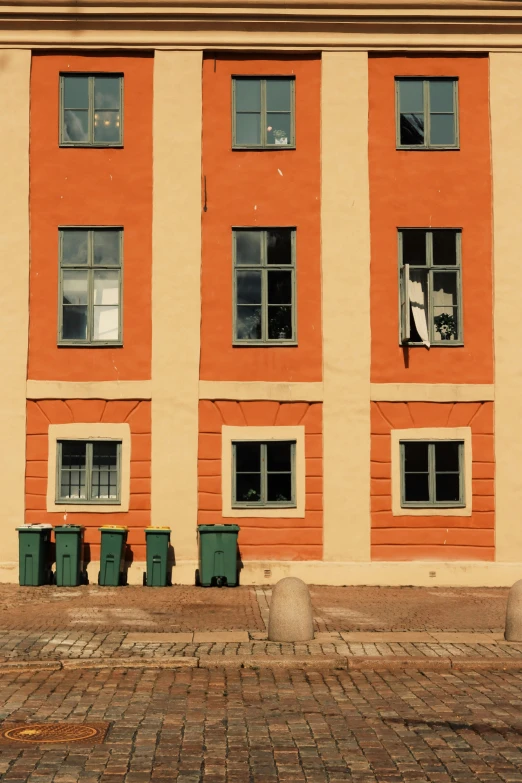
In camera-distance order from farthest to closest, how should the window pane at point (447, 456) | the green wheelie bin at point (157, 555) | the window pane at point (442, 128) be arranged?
the window pane at point (442, 128)
the window pane at point (447, 456)
the green wheelie bin at point (157, 555)

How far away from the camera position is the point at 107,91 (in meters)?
21.0

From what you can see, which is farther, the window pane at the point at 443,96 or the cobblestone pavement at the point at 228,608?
the window pane at the point at 443,96

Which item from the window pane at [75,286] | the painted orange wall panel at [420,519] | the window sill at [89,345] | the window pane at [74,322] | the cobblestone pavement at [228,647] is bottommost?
the cobblestone pavement at [228,647]

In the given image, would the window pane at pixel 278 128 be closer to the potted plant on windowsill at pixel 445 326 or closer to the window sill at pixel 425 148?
the window sill at pixel 425 148

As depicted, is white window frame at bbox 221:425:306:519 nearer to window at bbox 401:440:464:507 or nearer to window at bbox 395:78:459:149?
window at bbox 401:440:464:507

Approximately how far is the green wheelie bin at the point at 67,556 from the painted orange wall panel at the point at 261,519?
2.30 metres

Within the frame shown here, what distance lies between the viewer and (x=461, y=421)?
2059cm

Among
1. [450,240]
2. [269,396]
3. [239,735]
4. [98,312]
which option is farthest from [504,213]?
[239,735]

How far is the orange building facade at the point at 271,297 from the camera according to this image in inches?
798

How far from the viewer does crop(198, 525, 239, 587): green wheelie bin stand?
19.5 m

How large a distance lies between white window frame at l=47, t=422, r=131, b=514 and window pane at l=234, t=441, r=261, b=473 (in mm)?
2015

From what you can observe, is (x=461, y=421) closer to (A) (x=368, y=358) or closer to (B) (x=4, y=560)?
(A) (x=368, y=358)

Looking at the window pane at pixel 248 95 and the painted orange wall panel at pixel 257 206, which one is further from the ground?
the window pane at pixel 248 95

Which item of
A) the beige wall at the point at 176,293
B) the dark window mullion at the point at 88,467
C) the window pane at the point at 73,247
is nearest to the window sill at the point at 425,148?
the beige wall at the point at 176,293
